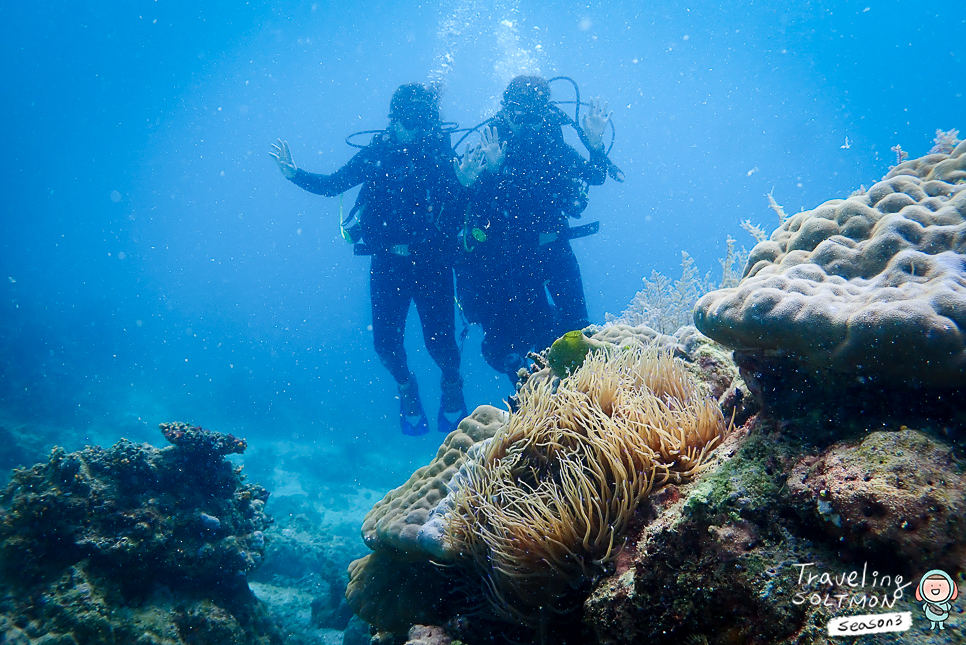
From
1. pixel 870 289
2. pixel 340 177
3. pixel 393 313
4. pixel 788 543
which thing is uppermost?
pixel 340 177

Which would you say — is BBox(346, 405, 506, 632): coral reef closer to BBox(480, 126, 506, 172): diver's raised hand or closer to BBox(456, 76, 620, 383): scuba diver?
BBox(456, 76, 620, 383): scuba diver

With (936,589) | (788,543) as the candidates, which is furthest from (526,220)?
(936,589)

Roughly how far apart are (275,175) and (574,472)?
114877mm

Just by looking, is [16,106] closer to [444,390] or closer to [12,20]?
[12,20]

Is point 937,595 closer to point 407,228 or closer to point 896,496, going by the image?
point 896,496

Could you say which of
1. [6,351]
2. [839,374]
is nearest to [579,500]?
[839,374]

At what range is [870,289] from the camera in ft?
5.87

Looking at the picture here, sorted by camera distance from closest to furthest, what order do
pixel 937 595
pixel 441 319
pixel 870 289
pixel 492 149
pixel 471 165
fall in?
pixel 937 595, pixel 870 289, pixel 492 149, pixel 471 165, pixel 441 319

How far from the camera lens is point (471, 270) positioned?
8789mm

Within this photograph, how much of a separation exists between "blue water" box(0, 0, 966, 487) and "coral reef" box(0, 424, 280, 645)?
1355 centimetres

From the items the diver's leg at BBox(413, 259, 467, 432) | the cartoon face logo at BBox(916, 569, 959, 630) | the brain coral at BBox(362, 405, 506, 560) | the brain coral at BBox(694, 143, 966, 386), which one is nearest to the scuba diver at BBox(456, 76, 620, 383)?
the diver's leg at BBox(413, 259, 467, 432)

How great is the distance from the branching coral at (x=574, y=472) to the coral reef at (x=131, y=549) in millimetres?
4221

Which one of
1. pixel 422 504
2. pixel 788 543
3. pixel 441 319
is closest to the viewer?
pixel 788 543

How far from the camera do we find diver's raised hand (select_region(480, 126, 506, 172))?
8044 mm
